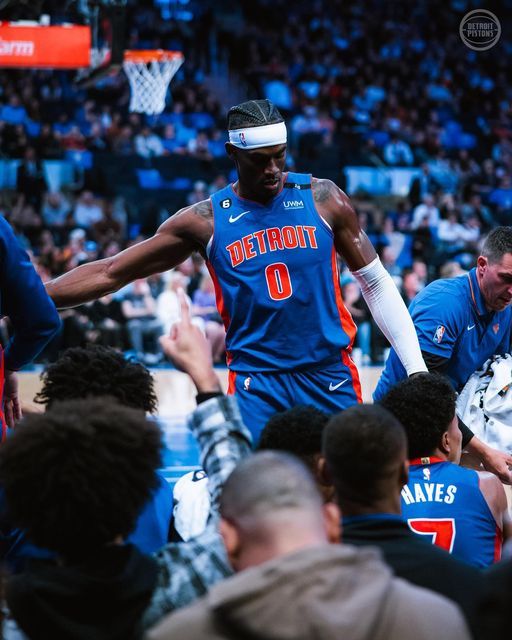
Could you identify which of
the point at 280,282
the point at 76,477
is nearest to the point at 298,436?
the point at 76,477

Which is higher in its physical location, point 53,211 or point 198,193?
point 198,193

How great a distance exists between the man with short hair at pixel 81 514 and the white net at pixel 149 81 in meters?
14.1

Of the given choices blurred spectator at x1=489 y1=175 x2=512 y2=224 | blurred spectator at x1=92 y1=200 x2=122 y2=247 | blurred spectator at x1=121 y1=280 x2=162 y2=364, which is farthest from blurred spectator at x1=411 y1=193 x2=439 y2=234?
blurred spectator at x1=121 y1=280 x2=162 y2=364

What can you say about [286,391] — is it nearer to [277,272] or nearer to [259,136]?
[277,272]

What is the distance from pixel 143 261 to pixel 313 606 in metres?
3.06

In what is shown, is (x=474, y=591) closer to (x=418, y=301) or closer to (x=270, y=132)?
(x=270, y=132)

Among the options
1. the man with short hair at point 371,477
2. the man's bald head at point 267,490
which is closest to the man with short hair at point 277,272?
the man with short hair at point 371,477

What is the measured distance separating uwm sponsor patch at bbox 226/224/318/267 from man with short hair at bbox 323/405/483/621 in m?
1.70

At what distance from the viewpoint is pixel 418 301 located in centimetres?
542

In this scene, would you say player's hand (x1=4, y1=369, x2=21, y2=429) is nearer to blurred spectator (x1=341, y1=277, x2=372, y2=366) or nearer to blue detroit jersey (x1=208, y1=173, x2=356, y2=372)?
blue detroit jersey (x1=208, y1=173, x2=356, y2=372)

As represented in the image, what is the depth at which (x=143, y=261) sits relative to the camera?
4.63 meters

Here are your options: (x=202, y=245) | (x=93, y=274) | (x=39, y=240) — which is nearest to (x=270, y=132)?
(x=202, y=245)

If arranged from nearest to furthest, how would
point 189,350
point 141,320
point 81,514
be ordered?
point 81,514, point 189,350, point 141,320

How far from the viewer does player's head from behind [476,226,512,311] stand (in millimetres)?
5164
